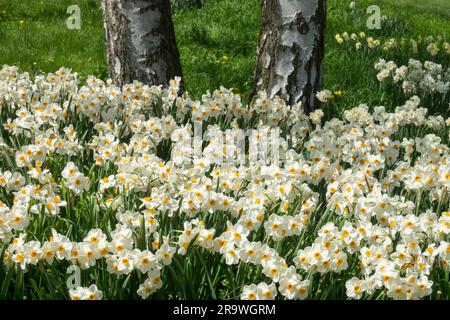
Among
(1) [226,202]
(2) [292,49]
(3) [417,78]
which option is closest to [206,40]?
(3) [417,78]

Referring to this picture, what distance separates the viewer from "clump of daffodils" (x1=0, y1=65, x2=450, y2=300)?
8.44 ft

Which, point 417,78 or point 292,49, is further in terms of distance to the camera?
point 417,78

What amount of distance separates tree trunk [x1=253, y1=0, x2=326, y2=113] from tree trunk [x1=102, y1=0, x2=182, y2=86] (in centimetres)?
76

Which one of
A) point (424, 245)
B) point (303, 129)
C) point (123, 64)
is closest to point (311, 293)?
point (424, 245)


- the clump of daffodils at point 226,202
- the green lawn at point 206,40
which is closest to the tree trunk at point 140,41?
the clump of daffodils at point 226,202

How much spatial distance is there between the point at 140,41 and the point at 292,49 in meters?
1.20

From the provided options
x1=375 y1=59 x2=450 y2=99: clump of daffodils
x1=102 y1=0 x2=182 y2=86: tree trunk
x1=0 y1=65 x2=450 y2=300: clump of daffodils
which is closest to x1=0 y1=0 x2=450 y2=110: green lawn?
x1=375 y1=59 x2=450 y2=99: clump of daffodils

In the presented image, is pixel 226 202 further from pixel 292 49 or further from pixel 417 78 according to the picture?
pixel 417 78

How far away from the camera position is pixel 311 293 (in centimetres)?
258

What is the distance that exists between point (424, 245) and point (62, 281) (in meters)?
1.56

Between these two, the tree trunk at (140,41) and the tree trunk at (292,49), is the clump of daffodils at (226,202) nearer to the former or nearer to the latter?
the tree trunk at (292,49)

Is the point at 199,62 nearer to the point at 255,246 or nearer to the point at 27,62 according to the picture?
the point at 27,62

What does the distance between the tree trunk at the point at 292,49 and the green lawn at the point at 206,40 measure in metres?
0.94

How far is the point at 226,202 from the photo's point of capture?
295 cm
